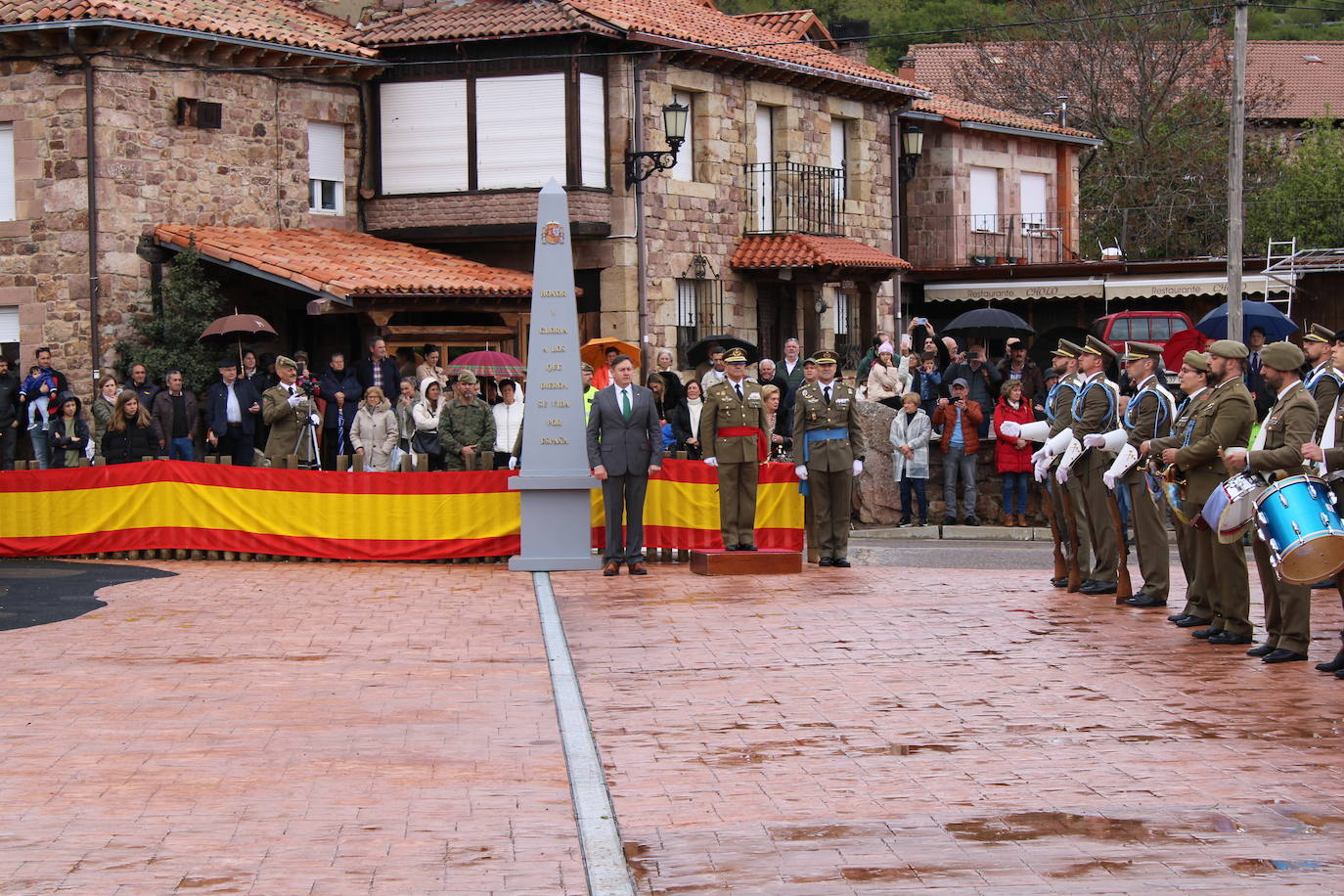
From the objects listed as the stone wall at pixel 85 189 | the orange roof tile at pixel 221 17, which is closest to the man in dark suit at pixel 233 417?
the stone wall at pixel 85 189

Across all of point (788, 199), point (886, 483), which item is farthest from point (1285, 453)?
point (788, 199)

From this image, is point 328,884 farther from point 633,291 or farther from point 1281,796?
point 633,291

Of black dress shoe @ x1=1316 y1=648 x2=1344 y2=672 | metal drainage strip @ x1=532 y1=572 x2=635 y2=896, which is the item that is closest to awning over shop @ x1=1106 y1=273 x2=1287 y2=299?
black dress shoe @ x1=1316 y1=648 x2=1344 y2=672

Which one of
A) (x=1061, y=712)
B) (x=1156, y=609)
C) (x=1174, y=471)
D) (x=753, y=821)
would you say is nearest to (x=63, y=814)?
(x=753, y=821)

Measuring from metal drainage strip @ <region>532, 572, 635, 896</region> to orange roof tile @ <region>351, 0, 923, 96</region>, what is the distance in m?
16.2

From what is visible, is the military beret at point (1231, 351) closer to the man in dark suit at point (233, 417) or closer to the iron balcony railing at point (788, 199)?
the man in dark suit at point (233, 417)

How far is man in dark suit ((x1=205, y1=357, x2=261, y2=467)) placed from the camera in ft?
68.0

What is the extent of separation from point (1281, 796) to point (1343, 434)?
13.5 ft

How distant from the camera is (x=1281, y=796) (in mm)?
7562

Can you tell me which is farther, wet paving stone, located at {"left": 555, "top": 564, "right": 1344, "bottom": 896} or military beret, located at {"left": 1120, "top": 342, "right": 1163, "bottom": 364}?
military beret, located at {"left": 1120, "top": 342, "right": 1163, "bottom": 364}

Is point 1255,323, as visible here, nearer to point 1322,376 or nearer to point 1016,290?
point 1016,290

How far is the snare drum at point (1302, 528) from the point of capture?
10141 mm

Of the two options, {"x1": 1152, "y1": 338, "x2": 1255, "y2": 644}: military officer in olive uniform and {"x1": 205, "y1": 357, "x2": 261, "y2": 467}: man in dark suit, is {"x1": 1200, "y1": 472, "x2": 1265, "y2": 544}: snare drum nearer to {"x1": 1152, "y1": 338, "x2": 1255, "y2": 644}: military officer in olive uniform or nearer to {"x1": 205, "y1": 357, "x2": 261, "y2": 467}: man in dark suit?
{"x1": 1152, "y1": 338, "x2": 1255, "y2": 644}: military officer in olive uniform

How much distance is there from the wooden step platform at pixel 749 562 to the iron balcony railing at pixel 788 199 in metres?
14.5
